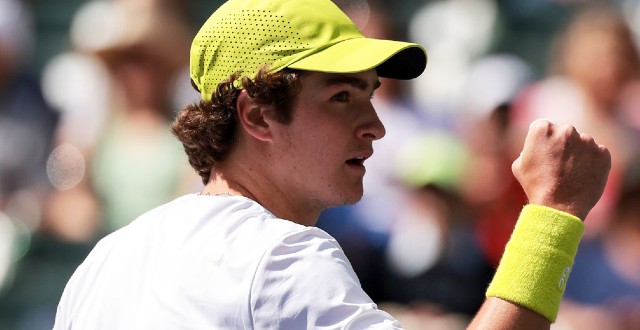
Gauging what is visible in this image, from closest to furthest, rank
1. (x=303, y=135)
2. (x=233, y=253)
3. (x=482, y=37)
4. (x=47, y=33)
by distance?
(x=233, y=253) → (x=303, y=135) → (x=482, y=37) → (x=47, y=33)

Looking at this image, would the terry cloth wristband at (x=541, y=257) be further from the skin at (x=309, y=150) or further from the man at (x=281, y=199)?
the skin at (x=309, y=150)

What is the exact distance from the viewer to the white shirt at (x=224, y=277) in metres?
2.19

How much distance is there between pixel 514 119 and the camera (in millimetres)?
5668

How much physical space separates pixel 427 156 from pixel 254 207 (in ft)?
11.2

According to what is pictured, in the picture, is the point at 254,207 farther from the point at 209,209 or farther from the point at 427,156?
the point at 427,156

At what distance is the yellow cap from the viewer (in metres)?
2.60

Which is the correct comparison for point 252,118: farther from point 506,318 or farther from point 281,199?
point 506,318

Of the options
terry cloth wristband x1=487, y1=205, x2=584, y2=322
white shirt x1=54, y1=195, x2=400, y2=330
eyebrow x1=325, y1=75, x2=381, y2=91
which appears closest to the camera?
white shirt x1=54, y1=195, x2=400, y2=330

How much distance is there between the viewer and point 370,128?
8.96 feet

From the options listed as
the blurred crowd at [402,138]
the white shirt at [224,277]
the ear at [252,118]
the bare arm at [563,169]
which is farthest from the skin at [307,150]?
the blurred crowd at [402,138]

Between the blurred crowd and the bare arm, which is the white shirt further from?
the blurred crowd

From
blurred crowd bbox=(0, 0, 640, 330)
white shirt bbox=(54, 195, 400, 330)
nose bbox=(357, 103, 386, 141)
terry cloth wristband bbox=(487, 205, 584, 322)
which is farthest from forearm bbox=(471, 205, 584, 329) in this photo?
blurred crowd bbox=(0, 0, 640, 330)

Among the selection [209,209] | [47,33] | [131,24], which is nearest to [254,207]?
[209,209]

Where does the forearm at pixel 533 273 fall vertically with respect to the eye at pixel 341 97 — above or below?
below
